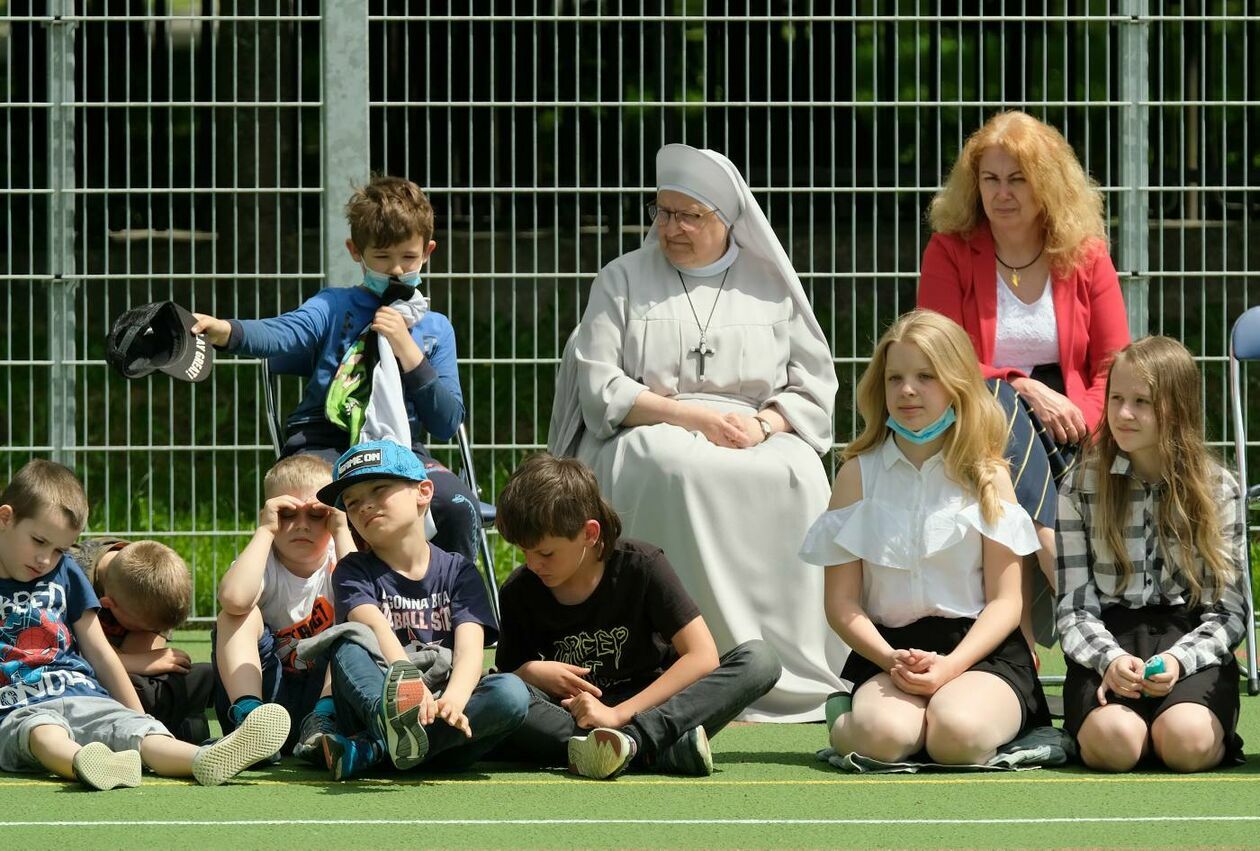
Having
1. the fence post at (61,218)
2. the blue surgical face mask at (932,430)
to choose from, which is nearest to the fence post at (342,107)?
the fence post at (61,218)

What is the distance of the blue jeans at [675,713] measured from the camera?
15.8 feet

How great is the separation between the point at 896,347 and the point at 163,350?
1.94m

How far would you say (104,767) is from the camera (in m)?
4.55

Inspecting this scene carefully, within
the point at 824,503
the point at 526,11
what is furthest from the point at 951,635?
the point at 526,11

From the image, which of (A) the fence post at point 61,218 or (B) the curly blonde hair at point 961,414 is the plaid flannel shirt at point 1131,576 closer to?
(B) the curly blonde hair at point 961,414

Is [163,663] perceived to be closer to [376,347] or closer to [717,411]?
[376,347]

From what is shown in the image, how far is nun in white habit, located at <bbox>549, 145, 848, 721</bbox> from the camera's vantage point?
19.4 feet

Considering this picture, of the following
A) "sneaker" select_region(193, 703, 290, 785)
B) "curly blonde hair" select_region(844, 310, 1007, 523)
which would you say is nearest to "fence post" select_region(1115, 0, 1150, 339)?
"curly blonde hair" select_region(844, 310, 1007, 523)

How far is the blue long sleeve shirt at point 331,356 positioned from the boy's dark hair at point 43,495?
0.91 meters

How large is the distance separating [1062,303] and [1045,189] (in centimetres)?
33

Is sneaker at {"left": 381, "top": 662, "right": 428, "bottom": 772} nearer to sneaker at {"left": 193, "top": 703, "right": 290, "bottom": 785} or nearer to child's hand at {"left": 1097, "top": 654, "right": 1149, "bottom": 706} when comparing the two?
sneaker at {"left": 193, "top": 703, "right": 290, "bottom": 785}

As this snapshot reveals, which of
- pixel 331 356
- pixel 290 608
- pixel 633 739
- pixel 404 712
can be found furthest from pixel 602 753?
pixel 331 356

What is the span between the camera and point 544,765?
5.04m

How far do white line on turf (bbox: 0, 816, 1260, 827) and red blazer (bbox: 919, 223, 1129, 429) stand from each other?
77.9 inches
